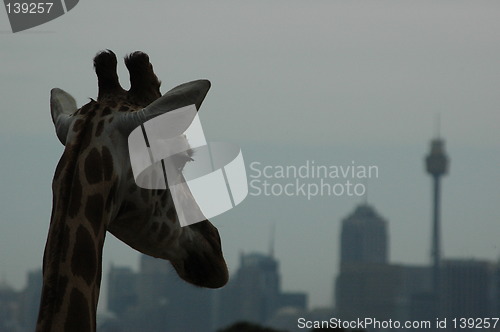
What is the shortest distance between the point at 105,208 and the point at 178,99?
336 millimetres

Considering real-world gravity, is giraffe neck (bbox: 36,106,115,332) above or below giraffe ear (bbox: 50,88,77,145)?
below

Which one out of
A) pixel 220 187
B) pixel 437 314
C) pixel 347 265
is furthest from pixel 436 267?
pixel 220 187

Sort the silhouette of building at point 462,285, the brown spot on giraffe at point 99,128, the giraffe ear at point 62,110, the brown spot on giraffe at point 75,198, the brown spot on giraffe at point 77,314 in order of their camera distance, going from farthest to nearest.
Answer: the silhouette of building at point 462,285 → the giraffe ear at point 62,110 → the brown spot on giraffe at point 99,128 → the brown spot on giraffe at point 75,198 → the brown spot on giraffe at point 77,314

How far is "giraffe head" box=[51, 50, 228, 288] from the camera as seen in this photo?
3289mm

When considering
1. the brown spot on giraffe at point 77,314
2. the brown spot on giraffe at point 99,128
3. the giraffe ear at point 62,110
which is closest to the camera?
the brown spot on giraffe at point 77,314

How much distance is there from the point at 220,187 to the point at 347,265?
30033mm

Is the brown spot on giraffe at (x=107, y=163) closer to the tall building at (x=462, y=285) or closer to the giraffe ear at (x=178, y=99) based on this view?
the giraffe ear at (x=178, y=99)

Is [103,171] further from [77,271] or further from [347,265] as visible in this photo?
[347,265]

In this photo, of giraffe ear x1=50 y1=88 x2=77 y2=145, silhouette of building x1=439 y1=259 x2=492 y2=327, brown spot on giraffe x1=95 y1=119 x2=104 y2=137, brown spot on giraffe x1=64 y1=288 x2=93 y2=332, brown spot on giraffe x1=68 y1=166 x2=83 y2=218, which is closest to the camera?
brown spot on giraffe x1=64 y1=288 x2=93 y2=332

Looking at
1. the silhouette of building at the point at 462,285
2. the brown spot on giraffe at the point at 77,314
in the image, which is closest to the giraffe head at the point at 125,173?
the brown spot on giraffe at the point at 77,314

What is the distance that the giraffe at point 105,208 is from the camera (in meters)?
3.20

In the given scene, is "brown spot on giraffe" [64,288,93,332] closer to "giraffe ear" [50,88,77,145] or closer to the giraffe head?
the giraffe head

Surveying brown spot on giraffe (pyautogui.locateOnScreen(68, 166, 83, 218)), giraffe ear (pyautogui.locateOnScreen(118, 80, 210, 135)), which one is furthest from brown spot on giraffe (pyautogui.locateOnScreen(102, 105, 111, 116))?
brown spot on giraffe (pyautogui.locateOnScreen(68, 166, 83, 218))

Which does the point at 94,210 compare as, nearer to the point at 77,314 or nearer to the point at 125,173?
the point at 125,173
